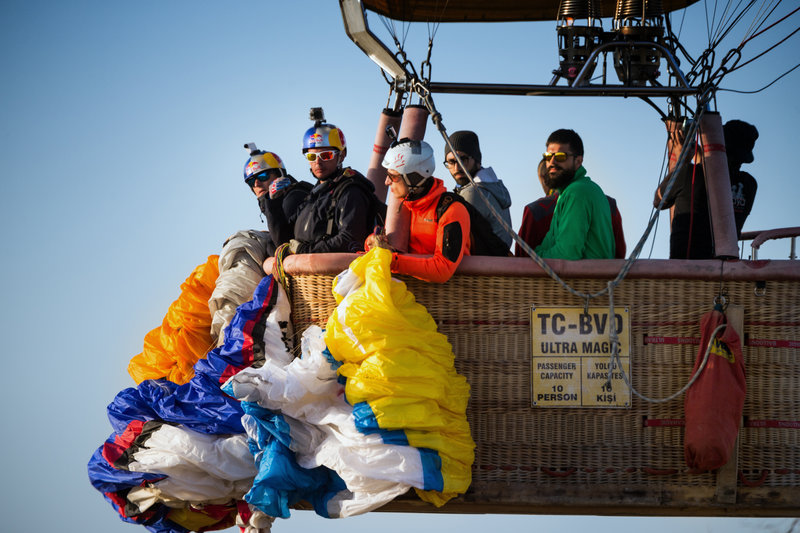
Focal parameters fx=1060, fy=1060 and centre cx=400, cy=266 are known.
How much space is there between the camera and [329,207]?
19.9 feet

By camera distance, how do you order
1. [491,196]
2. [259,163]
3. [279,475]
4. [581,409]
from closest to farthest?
[279,475] → [581,409] → [491,196] → [259,163]

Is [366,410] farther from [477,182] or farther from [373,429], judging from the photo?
[477,182]

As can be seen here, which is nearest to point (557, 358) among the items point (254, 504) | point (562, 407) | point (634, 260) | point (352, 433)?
point (562, 407)

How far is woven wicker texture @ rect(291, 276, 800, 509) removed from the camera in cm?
565

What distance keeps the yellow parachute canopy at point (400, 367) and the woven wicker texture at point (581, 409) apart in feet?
0.75

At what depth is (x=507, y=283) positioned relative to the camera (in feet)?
18.5

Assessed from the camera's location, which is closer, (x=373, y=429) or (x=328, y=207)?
(x=373, y=429)

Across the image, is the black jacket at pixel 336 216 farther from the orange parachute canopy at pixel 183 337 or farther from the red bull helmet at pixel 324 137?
the orange parachute canopy at pixel 183 337

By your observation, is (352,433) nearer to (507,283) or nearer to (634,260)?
(507,283)

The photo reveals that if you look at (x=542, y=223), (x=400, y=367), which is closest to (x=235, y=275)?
(x=400, y=367)

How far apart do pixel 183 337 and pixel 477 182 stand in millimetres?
2078

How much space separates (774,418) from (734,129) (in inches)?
74.9

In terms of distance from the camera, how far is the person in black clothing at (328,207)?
5.93m

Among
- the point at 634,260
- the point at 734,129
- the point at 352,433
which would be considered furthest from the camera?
the point at 734,129
